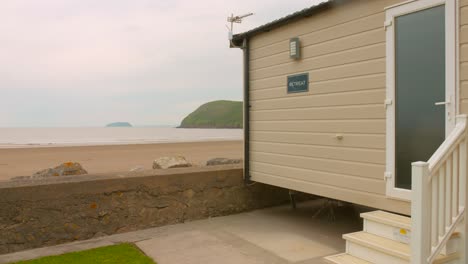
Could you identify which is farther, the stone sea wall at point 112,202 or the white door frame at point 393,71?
the stone sea wall at point 112,202

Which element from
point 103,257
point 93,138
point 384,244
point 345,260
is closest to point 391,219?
point 384,244

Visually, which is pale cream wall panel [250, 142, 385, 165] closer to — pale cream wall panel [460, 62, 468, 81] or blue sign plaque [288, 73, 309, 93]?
blue sign plaque [288, 73, 309, 93]

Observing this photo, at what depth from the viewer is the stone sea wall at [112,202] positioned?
5.01 m

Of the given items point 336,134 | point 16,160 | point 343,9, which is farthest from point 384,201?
point 16,160

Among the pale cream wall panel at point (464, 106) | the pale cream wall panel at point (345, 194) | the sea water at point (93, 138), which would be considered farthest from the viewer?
the sea water at point (93, 138)

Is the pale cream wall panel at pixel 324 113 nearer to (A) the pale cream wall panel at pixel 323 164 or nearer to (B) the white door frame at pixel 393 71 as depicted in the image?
(B) the white door frame at pixel 393 71

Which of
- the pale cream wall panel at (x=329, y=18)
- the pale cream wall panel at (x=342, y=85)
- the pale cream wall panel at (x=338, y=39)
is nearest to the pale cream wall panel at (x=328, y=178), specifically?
the pale cream wall panel at (x=342, y=85)

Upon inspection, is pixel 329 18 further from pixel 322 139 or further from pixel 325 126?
pixel 322 139

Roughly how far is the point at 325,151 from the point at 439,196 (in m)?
2.27

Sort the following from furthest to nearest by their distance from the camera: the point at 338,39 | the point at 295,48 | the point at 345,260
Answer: the point at 295,48 → the point at 338,39 → the point at 345,260

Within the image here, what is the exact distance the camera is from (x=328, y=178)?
513cm

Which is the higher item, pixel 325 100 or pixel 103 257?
pixel 325 100

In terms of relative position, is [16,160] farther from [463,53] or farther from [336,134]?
[463,53]

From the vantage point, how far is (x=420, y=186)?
272 cm
